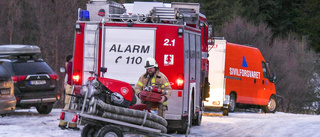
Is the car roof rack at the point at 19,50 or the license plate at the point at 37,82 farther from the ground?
the car roof rack at the point at 19,50

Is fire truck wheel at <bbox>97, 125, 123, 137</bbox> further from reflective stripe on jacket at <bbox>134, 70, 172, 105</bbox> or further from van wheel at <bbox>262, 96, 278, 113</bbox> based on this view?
van wheel at <bbox>262, 96, 278, 113</bbox>

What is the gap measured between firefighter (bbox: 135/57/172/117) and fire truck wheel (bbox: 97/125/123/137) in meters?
1.39

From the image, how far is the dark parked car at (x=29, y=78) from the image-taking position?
1972cm

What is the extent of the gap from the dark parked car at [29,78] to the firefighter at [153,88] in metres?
6.68

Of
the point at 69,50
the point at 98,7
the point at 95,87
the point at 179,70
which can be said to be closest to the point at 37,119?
the point at 98,7

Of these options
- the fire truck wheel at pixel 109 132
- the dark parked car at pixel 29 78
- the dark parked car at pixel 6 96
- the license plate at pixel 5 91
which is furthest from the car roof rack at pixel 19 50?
the fire truck wheel at pixel 109 132

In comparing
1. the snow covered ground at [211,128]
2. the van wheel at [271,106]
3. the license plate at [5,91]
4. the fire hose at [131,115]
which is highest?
the license plate at [5,91]

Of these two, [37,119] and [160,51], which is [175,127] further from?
[37,119]

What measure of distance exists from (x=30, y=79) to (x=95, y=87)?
7.90 metres

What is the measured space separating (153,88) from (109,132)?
164 cm

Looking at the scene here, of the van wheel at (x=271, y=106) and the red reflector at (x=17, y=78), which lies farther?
the van wheel at (x=271, y=106)

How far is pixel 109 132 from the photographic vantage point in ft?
40.7

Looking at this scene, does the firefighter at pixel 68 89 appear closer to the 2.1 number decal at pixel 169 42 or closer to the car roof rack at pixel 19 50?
the 2.1 number decal at pixel 169 42

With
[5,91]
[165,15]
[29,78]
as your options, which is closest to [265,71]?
[29,78]
